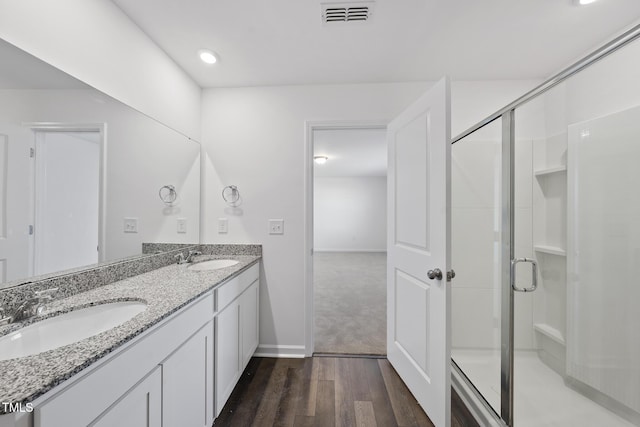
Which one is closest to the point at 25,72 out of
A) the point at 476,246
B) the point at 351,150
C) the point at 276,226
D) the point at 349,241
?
the point at 276,226

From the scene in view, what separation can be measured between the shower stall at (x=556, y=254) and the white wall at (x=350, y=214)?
5.85m

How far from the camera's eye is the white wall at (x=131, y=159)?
1037mm

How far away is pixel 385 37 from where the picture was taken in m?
1.66

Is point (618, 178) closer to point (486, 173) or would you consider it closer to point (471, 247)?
point (486, 173)

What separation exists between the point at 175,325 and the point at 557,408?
7.50 feet

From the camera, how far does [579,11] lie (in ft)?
4.74

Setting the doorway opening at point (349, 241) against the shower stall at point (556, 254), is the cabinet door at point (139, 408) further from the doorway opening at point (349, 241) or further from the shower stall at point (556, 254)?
the shower stall at point (556, 254)

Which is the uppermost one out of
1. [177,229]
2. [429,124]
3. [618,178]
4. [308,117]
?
[308,117]

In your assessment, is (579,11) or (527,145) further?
(527,145)

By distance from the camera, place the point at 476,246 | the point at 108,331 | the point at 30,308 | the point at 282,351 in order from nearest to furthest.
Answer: the point at 108,331
the point at 30,308
the point at 476,246
the point at 282,351

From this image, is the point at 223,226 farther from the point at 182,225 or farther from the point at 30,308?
the point at 30,308

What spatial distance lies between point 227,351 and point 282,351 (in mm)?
780

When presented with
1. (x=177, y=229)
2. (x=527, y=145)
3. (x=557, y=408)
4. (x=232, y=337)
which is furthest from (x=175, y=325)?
(x=527, y=145)

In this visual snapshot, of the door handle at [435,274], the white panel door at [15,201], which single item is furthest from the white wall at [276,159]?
the white panel door at [15,201]
